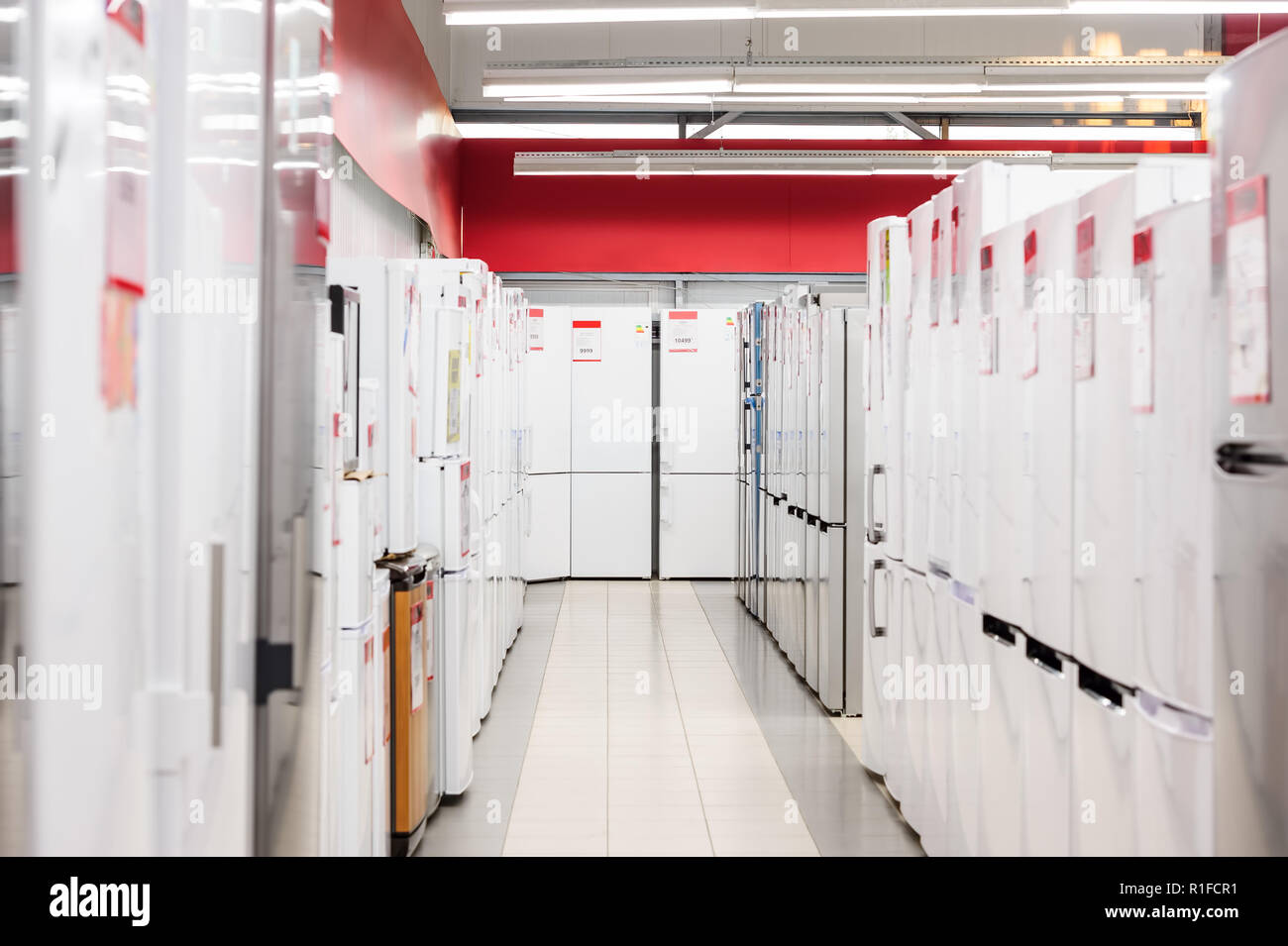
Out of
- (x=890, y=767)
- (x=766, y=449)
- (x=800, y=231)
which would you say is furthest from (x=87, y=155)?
(x=800, y=231)

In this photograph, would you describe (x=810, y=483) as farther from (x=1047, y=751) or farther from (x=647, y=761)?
(x=1047, y=751)

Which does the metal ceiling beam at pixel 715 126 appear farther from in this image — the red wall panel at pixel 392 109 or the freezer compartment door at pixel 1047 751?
the freezer compartment door at pixel 1047 751

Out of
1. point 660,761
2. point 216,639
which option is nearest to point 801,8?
point 660,761

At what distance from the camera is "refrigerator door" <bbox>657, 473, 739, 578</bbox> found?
9852 mm

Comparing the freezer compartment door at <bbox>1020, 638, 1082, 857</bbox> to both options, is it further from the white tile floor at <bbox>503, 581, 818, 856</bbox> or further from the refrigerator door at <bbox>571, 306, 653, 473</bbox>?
the refrigerator door at <bbox>571, 306, 653, 473</bbox>

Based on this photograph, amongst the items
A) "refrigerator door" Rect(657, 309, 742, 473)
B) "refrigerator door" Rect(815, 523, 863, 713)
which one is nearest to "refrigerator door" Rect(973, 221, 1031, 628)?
"refrigerator door" Rect(815, 523, 863, 713)

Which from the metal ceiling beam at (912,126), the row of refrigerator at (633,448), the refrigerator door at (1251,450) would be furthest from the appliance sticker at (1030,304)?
the metal ceiling beam at (912,126)

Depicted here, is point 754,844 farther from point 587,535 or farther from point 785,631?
point 587,535

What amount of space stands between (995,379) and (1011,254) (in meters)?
0.36

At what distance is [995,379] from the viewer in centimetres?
297

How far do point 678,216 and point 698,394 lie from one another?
2.10 meters

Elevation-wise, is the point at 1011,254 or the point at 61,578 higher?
the point at 1011,254

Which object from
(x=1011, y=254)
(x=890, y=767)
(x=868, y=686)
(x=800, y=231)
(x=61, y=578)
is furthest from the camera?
(x=800, y=231)

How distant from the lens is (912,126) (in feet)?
32.4
